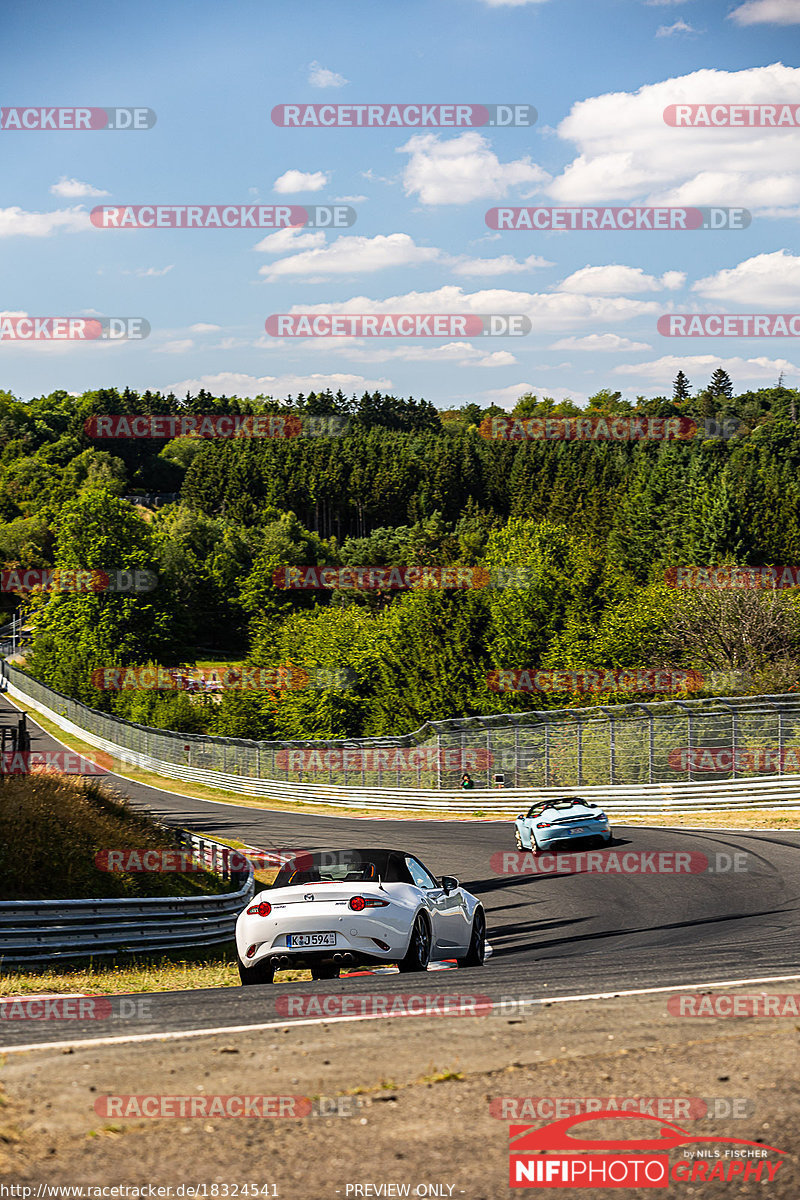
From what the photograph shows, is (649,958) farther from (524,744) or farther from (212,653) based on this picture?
(212,653)

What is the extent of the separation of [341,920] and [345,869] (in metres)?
0.82

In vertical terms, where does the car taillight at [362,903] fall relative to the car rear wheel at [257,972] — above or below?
above

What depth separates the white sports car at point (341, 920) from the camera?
30.6ft

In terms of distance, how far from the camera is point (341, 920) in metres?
9.33

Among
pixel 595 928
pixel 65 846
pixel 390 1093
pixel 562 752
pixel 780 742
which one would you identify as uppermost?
pixel 390 1093

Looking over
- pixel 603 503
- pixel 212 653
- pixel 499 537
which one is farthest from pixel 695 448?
pixel 212 653

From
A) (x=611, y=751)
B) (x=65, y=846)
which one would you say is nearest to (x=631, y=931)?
(x=65, y=846)

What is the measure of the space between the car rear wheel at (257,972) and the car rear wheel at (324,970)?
0.39 m

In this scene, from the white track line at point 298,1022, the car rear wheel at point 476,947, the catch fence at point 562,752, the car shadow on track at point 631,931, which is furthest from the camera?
the catch fence at point 562,752

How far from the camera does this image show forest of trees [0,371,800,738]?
221ft

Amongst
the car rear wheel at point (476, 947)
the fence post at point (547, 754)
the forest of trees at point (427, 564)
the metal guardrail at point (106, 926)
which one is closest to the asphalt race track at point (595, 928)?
the car rear wheel at point (476, 947)

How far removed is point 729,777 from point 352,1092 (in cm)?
2335

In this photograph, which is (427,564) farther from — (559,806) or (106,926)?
(106,926)

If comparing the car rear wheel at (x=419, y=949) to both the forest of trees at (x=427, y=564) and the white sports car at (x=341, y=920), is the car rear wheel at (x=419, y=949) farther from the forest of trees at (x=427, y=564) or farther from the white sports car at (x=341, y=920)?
the forest of trees at (x=427, y=564)
